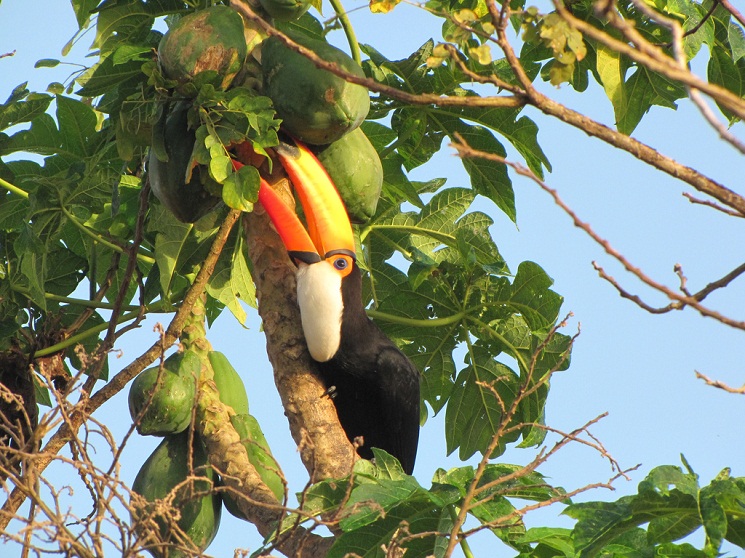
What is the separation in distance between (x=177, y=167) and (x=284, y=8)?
0.47 metres

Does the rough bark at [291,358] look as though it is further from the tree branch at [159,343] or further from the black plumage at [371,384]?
the black plumage at [371,384]

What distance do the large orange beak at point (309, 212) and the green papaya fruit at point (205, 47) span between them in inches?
11.0

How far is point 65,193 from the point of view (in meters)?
2.86

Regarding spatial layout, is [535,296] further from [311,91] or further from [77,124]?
[77,124]

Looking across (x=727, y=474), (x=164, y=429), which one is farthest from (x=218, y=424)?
(x=727, y=474)

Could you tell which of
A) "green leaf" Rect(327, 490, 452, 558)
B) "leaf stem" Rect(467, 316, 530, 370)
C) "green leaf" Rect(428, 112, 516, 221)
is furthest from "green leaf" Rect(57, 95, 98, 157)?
"green leaf" Rect(327, 490, 452, 558)

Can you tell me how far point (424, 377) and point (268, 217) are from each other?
1027mm

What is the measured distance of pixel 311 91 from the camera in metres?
2.31

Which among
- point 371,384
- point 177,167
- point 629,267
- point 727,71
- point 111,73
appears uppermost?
point 727,71

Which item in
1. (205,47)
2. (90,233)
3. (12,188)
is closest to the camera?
(205,47)

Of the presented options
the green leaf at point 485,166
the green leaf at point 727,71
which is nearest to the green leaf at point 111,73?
the green leaf at point 485,166

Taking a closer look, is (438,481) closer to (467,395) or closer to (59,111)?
(467,395)

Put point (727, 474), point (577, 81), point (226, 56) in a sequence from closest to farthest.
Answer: point (727, 474) < point (226, 56) < point (577, 81)

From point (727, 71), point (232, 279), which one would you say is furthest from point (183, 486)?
point (727, 71)
